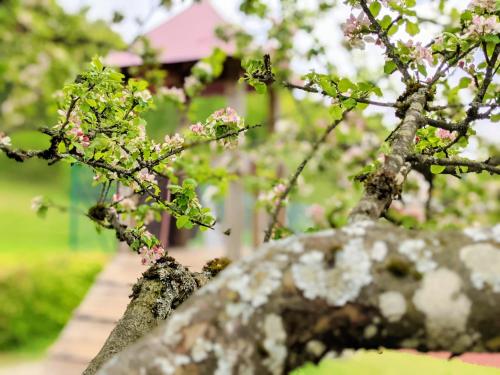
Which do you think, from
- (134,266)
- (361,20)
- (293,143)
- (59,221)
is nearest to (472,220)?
(293,143)

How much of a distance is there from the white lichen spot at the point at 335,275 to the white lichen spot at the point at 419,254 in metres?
0.09

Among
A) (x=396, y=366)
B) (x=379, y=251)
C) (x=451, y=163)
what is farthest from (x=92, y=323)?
(x=379, y=251)

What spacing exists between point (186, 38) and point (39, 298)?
15.1 ft

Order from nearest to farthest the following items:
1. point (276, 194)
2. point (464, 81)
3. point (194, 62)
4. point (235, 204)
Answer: point (464, 81) → point (276, 194) → point (194, 62) → point (235, 204)

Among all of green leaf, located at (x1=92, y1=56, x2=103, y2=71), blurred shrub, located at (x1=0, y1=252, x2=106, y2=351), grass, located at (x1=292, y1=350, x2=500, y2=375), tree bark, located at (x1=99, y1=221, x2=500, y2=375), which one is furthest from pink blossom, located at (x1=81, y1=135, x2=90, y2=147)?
blurred shrub, located at (x1=0, y1=252, x2=106, y2=351)

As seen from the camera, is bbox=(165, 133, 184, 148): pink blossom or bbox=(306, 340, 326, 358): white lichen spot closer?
bbox=(306, 340, 326, 358): white lichen spot

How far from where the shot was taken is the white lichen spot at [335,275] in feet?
4.95

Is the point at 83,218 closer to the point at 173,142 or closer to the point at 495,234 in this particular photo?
the point at 173,142

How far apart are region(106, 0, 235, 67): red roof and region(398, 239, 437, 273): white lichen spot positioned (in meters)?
7.22

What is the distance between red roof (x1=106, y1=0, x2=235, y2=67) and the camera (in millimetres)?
8750

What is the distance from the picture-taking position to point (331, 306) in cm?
151

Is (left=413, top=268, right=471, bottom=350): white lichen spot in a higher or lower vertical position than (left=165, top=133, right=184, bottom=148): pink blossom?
lower

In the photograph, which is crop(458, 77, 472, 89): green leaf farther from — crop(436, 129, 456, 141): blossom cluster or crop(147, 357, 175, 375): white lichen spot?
crop(147, 357, 175, 375): white lichen spot

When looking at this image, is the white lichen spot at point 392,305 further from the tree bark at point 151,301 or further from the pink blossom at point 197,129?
the pink blossom at point 197,129
